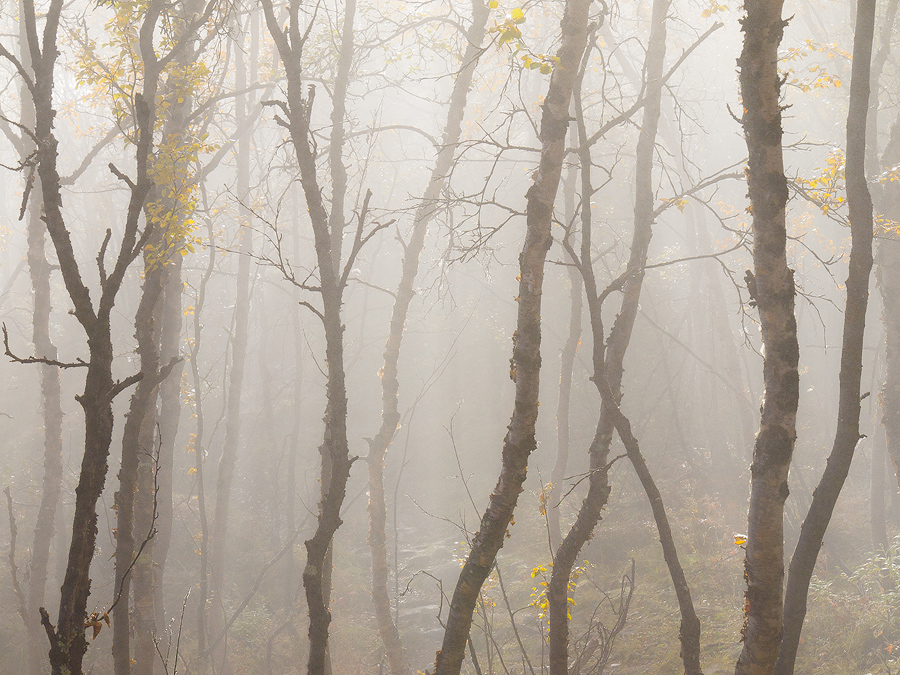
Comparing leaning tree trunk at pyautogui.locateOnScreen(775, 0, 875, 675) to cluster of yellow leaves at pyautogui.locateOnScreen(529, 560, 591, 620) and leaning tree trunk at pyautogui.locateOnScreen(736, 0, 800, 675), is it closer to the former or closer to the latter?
leaning tree trunk at pyautogui.locateOnScreen(736, 0, 800, 675)

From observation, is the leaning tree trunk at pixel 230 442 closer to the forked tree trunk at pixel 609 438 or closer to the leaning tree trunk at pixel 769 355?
the forked tree trunk at pixel 609 438

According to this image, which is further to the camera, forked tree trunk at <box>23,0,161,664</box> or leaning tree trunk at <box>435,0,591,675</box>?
leaning tree trunk at <box>435,0,591,675</box>

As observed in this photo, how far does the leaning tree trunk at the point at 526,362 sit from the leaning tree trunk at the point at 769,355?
0.89 metres

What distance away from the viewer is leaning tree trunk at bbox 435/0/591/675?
3.04 metres

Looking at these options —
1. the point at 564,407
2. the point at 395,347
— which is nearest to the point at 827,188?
the point at 564,407

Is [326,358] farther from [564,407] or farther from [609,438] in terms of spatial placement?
[564,407]

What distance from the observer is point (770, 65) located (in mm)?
2553

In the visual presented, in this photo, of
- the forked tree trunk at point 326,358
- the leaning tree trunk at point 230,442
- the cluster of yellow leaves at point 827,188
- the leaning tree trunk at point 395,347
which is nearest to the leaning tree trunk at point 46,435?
the leaning tree trunk at point 230,442

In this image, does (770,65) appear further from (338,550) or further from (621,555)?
(338,550)

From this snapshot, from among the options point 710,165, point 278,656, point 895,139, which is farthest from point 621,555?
point 710,165

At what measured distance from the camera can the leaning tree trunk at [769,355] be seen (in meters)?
2.59

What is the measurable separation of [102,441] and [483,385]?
62.2 feet

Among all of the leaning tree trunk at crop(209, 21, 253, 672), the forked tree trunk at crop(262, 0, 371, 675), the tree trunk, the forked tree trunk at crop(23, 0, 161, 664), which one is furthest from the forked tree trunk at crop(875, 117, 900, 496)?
the leaning tree trunk at crop(209, 21, 253, 672)

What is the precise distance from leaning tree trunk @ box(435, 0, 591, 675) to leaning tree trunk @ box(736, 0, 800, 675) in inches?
35.1
